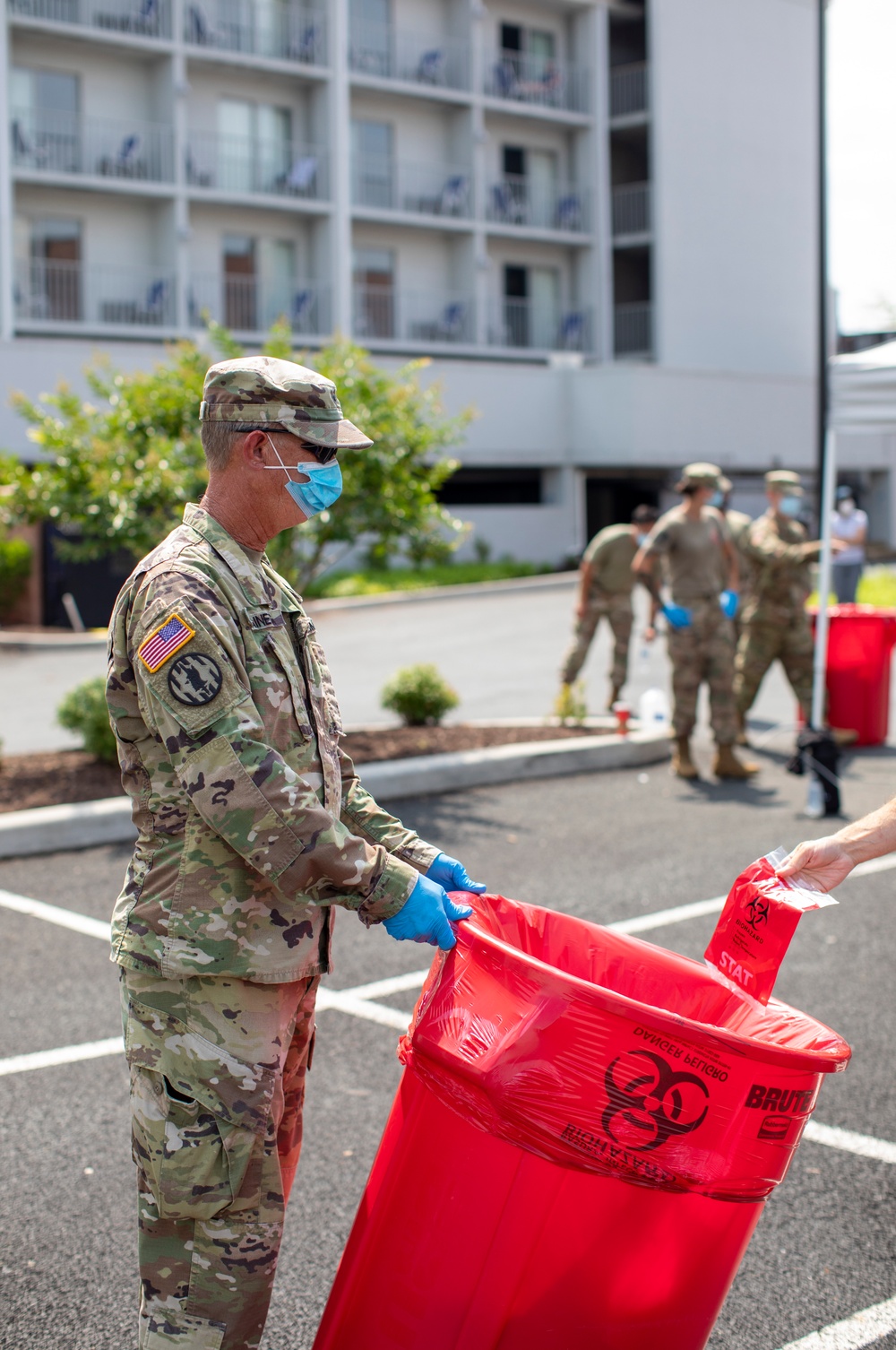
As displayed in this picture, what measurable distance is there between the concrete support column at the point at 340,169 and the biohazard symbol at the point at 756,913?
3124 cm

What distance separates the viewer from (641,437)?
3172 cm

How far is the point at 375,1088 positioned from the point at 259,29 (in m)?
33.0

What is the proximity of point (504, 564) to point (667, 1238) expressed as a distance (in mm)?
25544

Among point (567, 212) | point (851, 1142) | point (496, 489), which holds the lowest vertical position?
point (851, 1142)

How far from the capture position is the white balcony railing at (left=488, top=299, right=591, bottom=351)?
3697 centimetres

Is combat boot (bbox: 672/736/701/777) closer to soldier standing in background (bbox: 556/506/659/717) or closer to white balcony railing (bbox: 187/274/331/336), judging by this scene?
soldier standing in background (bbox: 556/506/659/717)

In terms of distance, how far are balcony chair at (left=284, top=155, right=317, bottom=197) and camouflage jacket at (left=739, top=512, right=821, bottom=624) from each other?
25269 mm

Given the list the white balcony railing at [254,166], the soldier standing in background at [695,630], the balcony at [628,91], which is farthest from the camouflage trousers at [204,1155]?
the balcony at [628,91]

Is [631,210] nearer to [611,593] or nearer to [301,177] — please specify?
[301,177]

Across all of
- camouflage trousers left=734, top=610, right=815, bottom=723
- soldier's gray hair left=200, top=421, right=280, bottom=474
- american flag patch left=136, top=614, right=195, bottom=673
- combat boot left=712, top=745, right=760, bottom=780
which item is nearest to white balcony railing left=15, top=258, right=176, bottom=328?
camouflage trousers left=734, top=610, right=815, bottom=723

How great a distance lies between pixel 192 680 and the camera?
2.31 meters

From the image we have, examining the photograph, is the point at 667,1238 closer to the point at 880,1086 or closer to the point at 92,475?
the point at 880,1086

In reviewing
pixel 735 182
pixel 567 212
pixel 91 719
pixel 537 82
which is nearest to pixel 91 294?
pixel 567 212

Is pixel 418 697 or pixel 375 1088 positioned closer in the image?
pixel 375 1088
